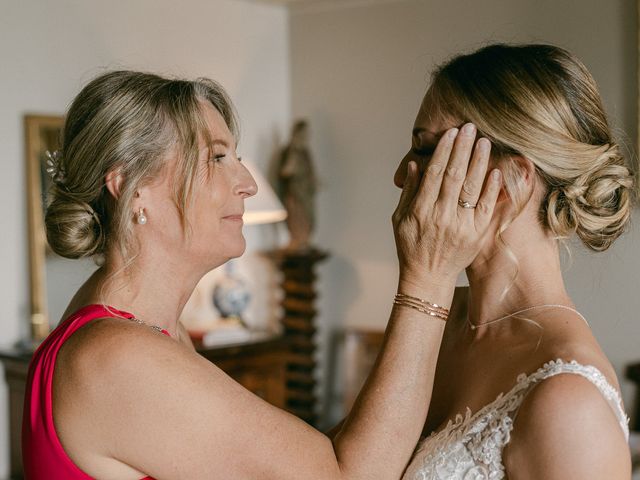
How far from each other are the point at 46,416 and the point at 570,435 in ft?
2.66

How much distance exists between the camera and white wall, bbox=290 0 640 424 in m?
3.70

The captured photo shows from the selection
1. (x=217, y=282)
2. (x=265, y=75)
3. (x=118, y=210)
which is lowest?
(x=217, y=282)

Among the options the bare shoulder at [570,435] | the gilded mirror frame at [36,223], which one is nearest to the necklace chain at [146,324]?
the bare shoulder at [570,435]

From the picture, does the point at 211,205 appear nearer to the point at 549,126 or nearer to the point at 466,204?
the point at 466,204

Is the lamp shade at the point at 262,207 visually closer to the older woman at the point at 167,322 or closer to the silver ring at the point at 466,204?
the older woman at the point at 167,322

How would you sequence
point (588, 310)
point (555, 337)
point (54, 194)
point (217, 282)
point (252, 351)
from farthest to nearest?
point (217, 282), point (252, 351), point (588, 310), point (54, 194), point (555, 337)

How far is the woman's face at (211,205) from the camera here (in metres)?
1.54

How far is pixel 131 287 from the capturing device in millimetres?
1537

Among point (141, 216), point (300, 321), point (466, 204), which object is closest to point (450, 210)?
point (466, 204)

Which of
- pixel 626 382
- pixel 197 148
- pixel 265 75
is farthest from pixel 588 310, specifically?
pixel 197 148

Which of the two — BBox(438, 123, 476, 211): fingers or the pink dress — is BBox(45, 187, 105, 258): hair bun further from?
BBox(438, 123, 476, 211): fingers

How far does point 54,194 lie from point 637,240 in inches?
105

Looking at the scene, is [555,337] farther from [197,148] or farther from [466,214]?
[197,148]

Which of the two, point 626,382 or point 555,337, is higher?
point 555,337
